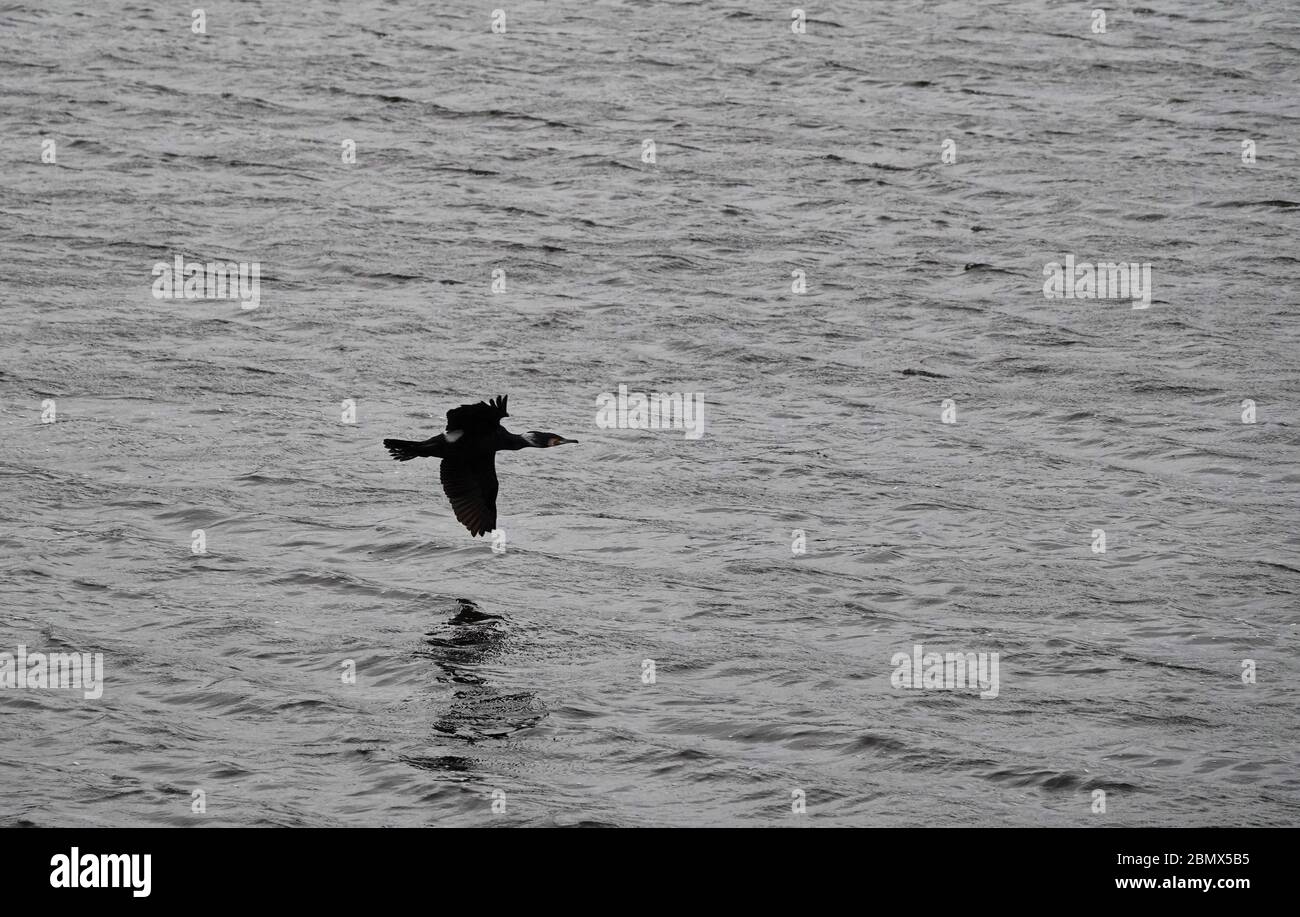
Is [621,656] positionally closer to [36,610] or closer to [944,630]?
[944,630]

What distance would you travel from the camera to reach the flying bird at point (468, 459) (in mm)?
16625

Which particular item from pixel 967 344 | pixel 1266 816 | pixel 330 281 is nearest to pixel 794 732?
pixel 1266 816

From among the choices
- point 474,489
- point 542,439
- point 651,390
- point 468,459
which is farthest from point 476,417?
point 651,390

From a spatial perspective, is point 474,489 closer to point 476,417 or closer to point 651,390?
point 476,417

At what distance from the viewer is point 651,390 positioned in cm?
2219

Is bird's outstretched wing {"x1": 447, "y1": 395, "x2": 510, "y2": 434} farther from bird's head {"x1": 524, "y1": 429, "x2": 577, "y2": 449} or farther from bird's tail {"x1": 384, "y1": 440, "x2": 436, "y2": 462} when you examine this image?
bird's head {"x1": 524, "y1": 429, "x2": 577, "y2": 449}

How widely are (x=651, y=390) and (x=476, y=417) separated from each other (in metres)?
5.98

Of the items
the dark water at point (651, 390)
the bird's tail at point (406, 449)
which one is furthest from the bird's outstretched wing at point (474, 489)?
the dark water at point (651, 390)

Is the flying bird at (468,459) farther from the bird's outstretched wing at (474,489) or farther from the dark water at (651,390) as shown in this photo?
the dark water at (651,390)

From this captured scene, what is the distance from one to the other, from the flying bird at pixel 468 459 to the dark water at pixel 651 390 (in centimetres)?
73

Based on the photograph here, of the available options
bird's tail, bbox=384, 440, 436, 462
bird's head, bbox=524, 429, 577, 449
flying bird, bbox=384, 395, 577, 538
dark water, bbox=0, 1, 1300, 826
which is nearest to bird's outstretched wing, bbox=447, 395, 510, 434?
flying bird, bbox=384, 395, 577, 538

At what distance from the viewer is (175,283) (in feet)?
82.4

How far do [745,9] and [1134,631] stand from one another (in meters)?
20.9

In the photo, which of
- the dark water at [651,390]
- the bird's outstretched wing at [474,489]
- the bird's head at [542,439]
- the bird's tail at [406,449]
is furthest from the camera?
the bird's head at [542,439]
